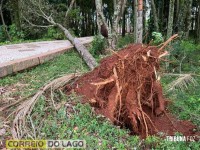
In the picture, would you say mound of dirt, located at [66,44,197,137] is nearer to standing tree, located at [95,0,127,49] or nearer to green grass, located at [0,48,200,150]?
green grass, located at [0,48,200,150]

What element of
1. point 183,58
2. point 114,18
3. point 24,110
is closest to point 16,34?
point 114,18

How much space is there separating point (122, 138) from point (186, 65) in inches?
160

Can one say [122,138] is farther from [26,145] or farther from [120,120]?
[26,145]

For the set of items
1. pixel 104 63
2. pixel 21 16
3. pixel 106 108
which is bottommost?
pixel 106 108

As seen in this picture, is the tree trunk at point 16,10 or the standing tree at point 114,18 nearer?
the standing tree at point 114,18

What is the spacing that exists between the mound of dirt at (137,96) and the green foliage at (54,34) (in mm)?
8781

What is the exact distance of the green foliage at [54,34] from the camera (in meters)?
12.2

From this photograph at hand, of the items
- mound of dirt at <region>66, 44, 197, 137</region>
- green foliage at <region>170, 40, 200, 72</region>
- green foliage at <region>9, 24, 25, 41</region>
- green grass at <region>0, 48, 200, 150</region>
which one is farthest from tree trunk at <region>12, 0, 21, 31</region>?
mound of dirt at <region>66, 44, 197, 137</region>

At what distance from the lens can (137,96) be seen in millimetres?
3520


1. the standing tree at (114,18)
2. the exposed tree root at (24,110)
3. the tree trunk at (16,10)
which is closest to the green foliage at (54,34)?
the tree trunk at (16,10)

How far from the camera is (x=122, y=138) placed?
323cm

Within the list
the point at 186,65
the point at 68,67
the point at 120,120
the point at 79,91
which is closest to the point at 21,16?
the point at 68,67

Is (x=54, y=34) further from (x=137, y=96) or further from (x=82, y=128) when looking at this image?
(x=82, y=128)

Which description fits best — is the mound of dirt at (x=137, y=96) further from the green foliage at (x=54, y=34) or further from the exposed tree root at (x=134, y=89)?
the green foliage at (x=54, y=34)
